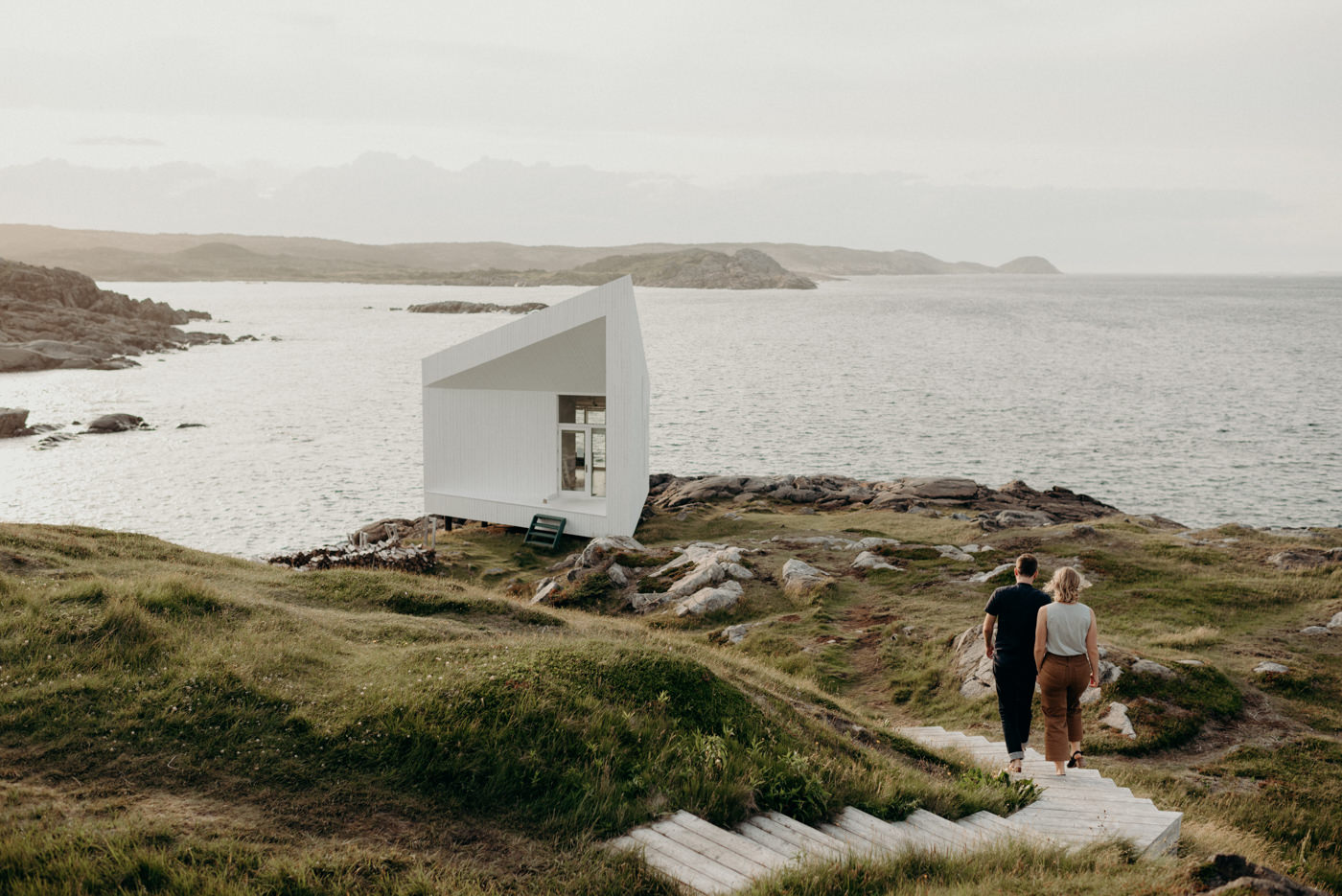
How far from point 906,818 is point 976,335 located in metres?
125

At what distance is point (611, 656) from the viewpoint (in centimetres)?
988

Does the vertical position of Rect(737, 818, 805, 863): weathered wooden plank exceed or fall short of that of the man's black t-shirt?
it falls short

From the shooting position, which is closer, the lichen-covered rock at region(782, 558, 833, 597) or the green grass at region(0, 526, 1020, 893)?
the green grass at region(0, 526, 1020, 893)

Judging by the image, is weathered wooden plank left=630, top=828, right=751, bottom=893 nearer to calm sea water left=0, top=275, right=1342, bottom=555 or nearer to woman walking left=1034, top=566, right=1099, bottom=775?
woman walking left=1034, top=566, right=1099, bottom=775

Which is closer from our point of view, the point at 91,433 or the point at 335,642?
the point at 335,642

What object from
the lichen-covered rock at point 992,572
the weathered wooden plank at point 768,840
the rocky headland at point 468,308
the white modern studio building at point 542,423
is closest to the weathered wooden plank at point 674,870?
the weathered wooden plank at point 768,840

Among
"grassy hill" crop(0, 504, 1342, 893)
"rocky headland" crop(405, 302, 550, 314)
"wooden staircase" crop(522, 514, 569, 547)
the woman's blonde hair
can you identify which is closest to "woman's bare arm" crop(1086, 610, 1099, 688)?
the woman's blonde hair

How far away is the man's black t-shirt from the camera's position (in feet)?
31.0

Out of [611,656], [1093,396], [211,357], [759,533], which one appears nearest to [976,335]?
[1093,396]

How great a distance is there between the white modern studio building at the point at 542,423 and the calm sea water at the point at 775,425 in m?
8.52

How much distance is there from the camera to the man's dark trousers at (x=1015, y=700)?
960 centimetres

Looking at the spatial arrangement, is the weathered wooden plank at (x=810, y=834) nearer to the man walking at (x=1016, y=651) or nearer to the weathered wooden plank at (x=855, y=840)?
the weathered wooden plank at (x=855, y=840)

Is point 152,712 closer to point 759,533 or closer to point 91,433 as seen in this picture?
point 759,533

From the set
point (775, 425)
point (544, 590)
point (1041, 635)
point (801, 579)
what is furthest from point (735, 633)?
point (775, 425)
